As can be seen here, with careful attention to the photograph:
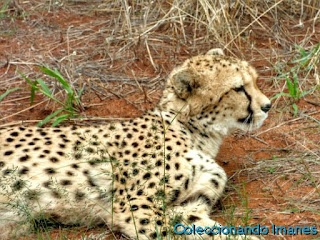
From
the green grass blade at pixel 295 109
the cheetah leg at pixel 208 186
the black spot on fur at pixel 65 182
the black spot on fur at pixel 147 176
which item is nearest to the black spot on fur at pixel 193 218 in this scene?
the cheetah leg at pixel 208 186

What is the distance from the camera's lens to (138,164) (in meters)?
2.96

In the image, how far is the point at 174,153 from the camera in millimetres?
2996

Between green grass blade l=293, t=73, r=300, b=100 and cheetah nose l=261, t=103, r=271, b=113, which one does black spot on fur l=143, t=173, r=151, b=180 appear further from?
green grass blade l=293, t=73, r=300, b=100

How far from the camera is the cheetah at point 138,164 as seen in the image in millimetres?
2822

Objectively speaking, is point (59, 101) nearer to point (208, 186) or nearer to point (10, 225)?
point (10, 225)

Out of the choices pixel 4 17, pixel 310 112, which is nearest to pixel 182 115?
pixel 310 112

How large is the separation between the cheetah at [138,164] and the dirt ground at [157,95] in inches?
6.1

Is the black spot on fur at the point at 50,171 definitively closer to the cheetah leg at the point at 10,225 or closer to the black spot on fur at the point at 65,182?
the black spot on fur at the point at 65,182

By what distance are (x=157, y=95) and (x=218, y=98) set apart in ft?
3.97

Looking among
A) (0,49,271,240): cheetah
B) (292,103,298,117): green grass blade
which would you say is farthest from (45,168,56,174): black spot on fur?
(292,103,298,117): green grass blade

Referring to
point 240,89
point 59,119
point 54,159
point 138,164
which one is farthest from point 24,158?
point 240,89

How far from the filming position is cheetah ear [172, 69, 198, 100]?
10.5ft

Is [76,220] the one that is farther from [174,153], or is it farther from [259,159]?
[259,159]

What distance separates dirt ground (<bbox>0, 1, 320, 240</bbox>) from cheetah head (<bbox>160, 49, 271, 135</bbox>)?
35cm
